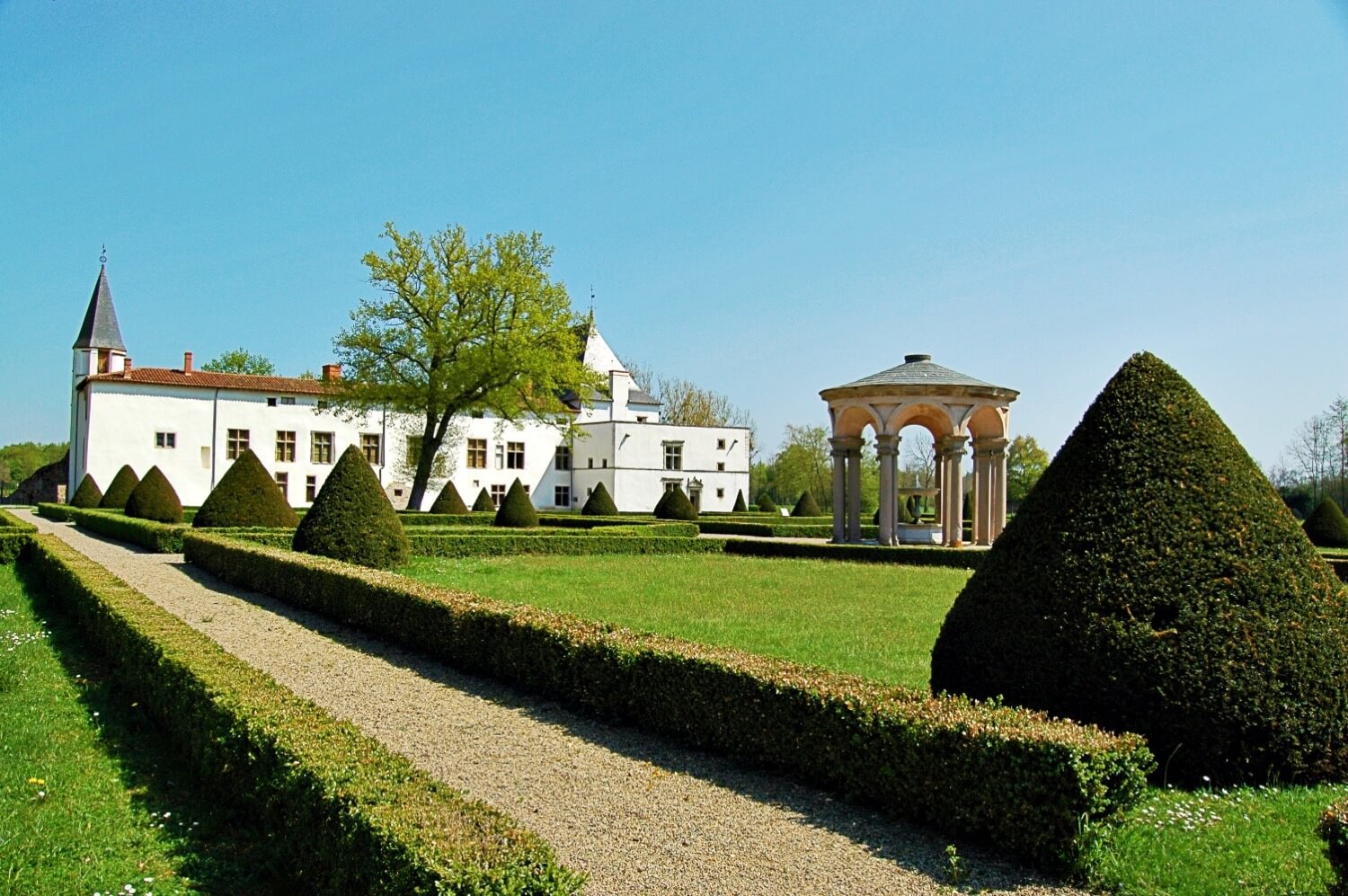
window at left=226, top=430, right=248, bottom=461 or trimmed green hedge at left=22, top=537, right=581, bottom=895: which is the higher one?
window at left=226, top=430, right=248, bottom=461

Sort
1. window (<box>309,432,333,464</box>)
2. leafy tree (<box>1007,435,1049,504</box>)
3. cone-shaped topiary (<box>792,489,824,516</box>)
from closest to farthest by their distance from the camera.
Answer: cone-shaped topiary (<box>792,489,824,516</box>) → window (<box>309,432,333,464</box>) → leafy tree (<box>1007,435,1049,504</box>)

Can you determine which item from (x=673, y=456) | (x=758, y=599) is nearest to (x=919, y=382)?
(x=758, y=599)

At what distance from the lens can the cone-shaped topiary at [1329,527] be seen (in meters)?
29.5

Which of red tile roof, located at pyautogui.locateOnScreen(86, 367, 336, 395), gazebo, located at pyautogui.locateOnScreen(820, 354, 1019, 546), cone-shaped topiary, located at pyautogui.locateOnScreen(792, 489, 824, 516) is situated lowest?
cone-shaped topiary, located at pyautogui.locateOnScreen(792, 489, 824, 516)

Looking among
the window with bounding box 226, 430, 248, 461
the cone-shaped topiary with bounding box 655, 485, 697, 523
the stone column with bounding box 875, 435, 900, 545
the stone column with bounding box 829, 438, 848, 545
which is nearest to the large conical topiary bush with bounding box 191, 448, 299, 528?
the stone column with bounding box 829, 438, 848, 545

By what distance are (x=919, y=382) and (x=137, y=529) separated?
19.8 metres

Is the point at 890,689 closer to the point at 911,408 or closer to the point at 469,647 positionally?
the point at 469,647

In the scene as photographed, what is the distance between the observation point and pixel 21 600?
1401cm

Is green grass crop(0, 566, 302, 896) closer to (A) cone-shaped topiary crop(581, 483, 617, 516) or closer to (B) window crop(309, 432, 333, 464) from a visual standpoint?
(A) cone-shaped topiary crop(581, 483, 617, 516)

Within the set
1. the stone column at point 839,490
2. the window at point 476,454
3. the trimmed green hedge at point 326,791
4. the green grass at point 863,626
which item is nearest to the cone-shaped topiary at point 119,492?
the window at point 476,454

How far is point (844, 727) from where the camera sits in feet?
18.1

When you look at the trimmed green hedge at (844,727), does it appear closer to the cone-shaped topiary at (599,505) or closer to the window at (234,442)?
the cone-shaped topiary at (599,505)

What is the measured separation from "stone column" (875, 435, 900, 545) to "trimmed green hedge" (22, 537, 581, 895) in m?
21.0

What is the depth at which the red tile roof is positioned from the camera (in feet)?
145
